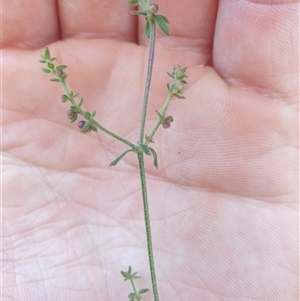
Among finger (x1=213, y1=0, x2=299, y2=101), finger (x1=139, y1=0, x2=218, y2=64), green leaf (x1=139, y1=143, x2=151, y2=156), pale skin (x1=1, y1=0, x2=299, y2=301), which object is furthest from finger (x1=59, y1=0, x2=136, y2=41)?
green leaf (x1=139, y1=143, x2=151, y2=156)

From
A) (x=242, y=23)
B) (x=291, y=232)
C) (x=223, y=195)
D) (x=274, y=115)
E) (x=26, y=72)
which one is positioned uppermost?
(x=242, y=23)

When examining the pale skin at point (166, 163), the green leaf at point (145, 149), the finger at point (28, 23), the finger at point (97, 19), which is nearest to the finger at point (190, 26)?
the pale skin at point (166, 163)

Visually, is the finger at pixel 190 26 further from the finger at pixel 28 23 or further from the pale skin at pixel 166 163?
the finger at pixel 28 23

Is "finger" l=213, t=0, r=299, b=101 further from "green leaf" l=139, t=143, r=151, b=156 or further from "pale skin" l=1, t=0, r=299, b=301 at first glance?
"green leaf" l=139, t=143, r=151, b=156

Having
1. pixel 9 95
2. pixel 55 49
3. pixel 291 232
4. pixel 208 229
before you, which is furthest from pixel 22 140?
pixel 291 232

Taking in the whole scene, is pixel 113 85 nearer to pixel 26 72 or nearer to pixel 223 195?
pixel 26 72
